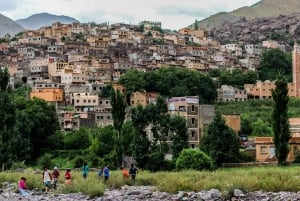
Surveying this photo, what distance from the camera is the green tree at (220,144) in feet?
118

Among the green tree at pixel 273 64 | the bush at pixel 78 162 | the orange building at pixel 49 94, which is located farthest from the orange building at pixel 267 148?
the green tree at pixel 273 64

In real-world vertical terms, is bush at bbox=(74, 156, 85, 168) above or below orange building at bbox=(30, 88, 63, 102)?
below

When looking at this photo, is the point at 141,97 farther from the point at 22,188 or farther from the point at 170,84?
the point at 22,188

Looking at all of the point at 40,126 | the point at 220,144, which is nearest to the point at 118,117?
the point at 220,144

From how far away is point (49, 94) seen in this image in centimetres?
7581

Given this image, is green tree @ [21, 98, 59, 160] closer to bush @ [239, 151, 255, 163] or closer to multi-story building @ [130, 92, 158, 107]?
bush @ [239, 151, 255, 163]

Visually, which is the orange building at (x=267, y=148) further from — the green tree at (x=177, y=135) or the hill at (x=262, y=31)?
the hill at (x=262, y=31)

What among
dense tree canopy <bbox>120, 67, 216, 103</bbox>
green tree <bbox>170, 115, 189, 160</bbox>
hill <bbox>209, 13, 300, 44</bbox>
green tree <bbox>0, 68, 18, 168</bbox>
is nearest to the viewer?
green tree <bbox>0, 68, 18, 168</bbox>

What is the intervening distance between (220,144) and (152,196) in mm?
17195

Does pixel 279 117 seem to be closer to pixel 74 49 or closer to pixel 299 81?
pixel 299 81

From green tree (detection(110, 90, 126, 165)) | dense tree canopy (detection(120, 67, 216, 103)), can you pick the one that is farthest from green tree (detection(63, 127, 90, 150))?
dense tree canopy (detection(120, 67, 216, 103))

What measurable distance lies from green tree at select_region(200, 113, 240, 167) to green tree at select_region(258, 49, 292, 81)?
6365cm

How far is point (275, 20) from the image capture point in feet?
595

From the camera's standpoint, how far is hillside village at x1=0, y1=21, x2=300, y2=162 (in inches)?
2638
